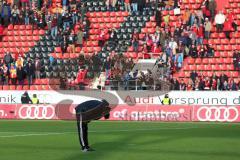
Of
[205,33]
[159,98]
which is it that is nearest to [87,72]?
[159,98]

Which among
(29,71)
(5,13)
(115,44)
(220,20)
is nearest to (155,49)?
(115,44)

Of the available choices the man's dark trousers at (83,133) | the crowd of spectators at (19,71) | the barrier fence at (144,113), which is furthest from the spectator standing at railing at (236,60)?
the man's dark trousers at (83,133)

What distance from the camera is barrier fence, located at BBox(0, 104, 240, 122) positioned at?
→ 34.8 metres

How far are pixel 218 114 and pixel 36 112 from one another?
10.3 m

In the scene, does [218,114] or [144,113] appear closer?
[218,114]

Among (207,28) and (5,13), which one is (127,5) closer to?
(207,28)

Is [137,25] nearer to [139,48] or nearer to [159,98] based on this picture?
[139,48]

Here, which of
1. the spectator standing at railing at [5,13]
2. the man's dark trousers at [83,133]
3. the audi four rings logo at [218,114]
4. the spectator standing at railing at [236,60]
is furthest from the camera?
the spectator standing at railing at [5,13]

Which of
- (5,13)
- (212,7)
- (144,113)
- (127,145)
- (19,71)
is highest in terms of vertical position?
(212,7)

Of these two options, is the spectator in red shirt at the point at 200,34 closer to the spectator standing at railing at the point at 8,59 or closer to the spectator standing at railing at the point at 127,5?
the spectator standing at railing at the point at 127,5

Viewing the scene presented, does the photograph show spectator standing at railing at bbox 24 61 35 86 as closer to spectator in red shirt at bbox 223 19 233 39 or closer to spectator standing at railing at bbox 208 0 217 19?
spectator standing at railing at bbox 208 0 217 19

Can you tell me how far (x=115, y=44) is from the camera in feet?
143

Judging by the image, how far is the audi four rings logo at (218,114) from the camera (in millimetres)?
34562

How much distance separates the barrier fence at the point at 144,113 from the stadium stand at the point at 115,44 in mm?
2253
